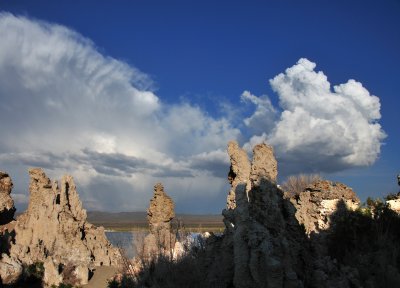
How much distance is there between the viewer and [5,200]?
33719mm

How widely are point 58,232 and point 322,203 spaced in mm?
21140

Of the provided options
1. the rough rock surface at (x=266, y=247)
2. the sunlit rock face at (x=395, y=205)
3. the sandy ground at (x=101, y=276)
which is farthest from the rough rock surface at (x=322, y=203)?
the sandy ground at (x=101, y=276)

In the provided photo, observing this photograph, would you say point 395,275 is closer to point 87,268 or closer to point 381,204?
point 381,204

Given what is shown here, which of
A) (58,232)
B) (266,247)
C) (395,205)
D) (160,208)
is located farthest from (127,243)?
(266,247)

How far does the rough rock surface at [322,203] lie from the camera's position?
2059 centimetres

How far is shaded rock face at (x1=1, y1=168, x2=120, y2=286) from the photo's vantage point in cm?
3199

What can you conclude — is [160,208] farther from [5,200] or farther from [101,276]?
[5,200]

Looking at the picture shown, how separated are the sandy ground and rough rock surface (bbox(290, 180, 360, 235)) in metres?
16.0

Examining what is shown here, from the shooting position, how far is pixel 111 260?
36750mm

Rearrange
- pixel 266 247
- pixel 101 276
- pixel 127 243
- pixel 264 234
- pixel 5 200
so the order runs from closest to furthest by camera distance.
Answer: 1. pixel 266 247
2. pixel 264 234
3. pixel 127 243
4. pixel 101 276
5. pixel 5 200

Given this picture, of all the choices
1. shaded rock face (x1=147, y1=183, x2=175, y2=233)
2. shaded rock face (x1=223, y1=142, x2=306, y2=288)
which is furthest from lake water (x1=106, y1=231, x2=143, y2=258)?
shaded rock face (x1=223, y1=142, x2=306, y2=288)

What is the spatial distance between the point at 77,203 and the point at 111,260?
5410 mm

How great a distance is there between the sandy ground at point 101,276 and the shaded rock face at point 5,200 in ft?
26.0

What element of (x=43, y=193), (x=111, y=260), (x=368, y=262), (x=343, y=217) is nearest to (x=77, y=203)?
(x=43, y=193)
